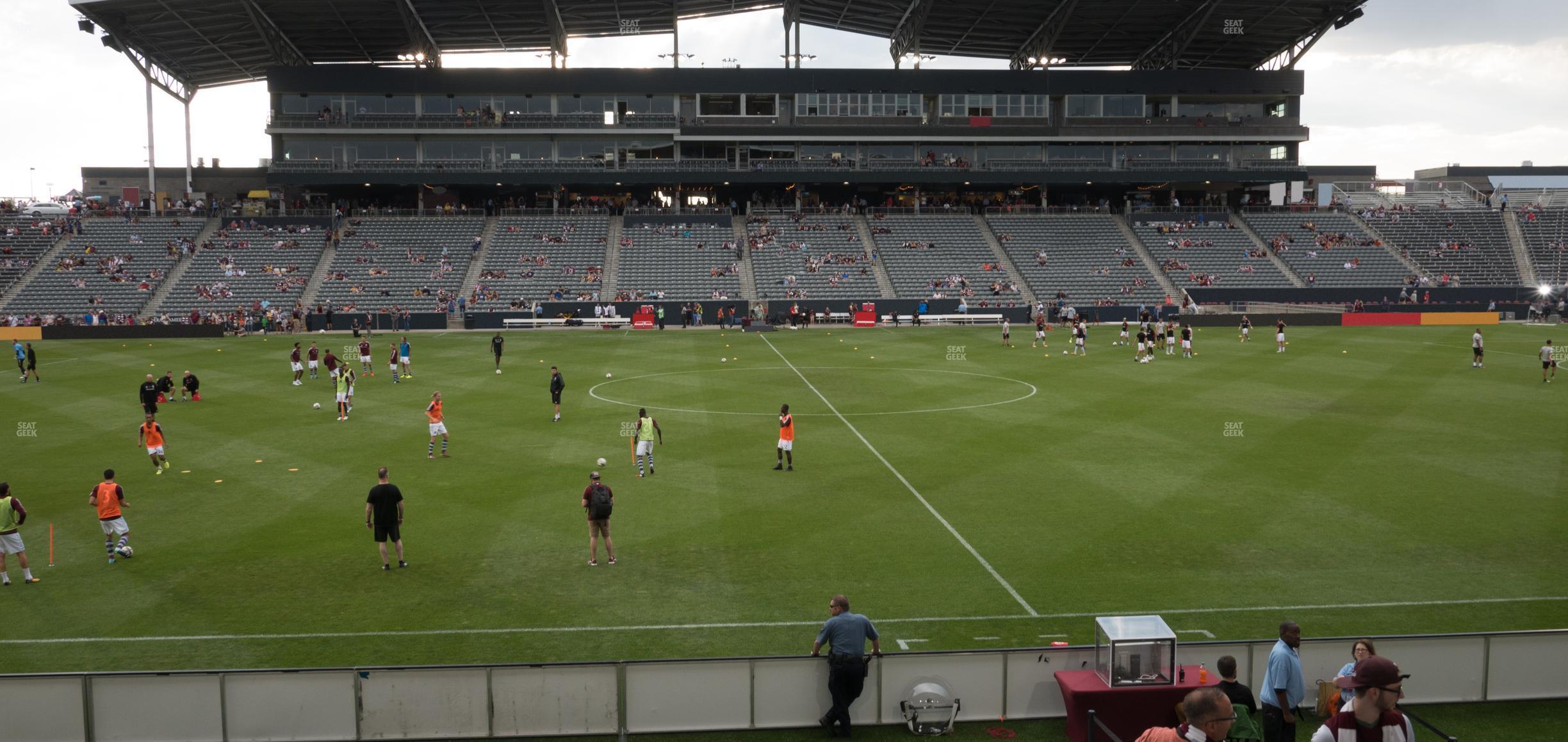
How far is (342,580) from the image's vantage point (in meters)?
16.3

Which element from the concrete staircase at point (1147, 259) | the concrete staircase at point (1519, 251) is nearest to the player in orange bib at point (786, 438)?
the concrete staircase at point (1147, 259)

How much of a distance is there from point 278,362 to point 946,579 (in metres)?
40.4

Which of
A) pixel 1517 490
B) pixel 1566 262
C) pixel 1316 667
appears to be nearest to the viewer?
pixel 1316 667

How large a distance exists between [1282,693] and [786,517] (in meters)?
11.0

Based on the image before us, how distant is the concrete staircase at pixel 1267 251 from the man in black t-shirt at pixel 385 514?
2828 inches

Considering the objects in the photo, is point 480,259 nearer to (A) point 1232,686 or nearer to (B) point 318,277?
(B) point 318,277

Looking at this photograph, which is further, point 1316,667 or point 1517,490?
point 1517,490

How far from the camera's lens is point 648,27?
82.9m

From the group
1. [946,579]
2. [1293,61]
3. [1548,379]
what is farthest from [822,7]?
[946,579]

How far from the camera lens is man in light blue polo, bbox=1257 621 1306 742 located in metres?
9.85

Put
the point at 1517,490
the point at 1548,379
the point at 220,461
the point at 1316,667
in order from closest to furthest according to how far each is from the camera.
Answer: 1. the point at 1316,667
2. the point at 1517,490
3. the point at 220,461
4. the point at 1548,379

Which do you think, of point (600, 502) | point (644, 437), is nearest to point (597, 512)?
point (600, 502)

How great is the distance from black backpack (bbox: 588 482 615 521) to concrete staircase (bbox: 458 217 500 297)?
193 ft

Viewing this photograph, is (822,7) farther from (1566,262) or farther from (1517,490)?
(1517,490)
